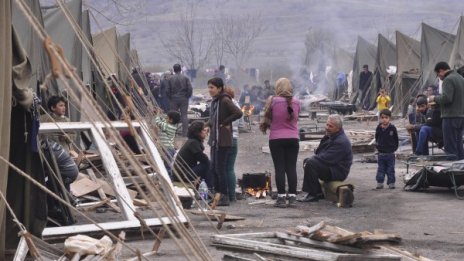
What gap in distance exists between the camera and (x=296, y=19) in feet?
307

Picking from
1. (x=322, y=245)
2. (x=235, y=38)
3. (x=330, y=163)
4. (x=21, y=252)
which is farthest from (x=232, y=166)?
(x=235, y=38)

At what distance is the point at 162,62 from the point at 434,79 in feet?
164

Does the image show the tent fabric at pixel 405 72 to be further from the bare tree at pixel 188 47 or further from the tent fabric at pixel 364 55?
the bare tree at pixel 188 47

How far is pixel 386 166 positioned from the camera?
45.9 ft

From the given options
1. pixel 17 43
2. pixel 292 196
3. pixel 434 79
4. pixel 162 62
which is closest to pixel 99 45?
pixel 434 79

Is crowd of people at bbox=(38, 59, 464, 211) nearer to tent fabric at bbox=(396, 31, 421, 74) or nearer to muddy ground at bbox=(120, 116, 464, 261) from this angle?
muddy ground at bbox=(120, 116, 464, 261)

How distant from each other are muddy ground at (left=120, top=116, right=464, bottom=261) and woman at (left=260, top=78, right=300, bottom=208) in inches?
11.5

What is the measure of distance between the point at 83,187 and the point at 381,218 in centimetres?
327

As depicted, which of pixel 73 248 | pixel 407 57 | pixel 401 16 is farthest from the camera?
pixel 401 16

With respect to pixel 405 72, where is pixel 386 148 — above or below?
below

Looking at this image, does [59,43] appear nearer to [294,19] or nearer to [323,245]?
[323,245]

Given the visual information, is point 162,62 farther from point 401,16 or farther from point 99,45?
point 99,45

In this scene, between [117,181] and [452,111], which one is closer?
[117,181]

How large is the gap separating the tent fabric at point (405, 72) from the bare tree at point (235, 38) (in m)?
33.3
